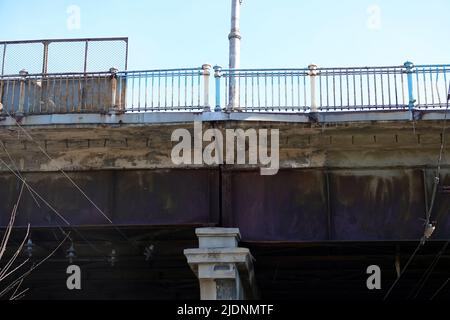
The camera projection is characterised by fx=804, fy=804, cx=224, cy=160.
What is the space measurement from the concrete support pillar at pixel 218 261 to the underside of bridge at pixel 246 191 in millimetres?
654

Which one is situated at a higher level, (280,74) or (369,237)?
(280,74)

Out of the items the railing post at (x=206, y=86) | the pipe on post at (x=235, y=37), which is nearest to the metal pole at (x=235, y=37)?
the pipe on post at (x=235, y=37)

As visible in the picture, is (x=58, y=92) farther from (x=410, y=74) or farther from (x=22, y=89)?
(x=410, y=74)

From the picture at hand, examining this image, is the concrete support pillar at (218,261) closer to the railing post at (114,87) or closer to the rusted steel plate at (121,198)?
the rusted steel plate at (121,198)

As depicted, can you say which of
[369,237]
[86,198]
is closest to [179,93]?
[86,198]

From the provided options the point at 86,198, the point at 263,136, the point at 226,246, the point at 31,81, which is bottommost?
the point at 226,246

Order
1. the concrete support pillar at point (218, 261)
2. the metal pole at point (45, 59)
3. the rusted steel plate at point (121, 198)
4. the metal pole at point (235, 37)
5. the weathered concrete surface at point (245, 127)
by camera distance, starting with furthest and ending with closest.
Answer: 1. the metal pole at point (235, 37)
2. the metal pole at point (45, 59)
3. the rusted steel plate at point (121, 198)
4. the weathered concrete surface at point (245, 127)
5. the concrete support pillar at point (218, 261)

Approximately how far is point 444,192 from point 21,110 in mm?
8799

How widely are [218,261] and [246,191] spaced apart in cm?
196

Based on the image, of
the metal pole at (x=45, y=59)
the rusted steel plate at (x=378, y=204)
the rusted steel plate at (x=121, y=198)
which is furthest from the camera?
the metal pole at (x=45, y=59)

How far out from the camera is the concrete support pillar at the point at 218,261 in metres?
15.2

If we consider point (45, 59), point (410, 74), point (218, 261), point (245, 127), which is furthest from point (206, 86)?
point (410, 74)
